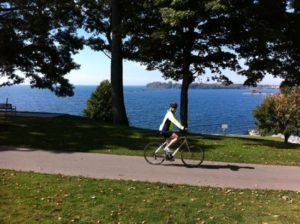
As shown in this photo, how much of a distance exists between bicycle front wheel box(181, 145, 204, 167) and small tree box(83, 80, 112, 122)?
2458 centimetres

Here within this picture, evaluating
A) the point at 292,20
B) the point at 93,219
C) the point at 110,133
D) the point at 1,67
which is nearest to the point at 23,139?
the point at 110,133

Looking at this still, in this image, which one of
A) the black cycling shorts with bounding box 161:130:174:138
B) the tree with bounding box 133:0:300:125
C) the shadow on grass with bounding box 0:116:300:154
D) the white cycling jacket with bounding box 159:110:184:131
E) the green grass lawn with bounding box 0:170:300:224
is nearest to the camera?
the green grass lawn with bounding box 0:170:300:224

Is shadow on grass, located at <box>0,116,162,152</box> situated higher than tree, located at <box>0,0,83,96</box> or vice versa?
tree, located at <box>0,0,83,96</box>

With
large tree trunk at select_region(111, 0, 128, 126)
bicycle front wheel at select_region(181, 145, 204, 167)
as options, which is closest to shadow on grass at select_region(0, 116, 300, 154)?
bicycle front wheel at select_region(181, 145, 204, 167)

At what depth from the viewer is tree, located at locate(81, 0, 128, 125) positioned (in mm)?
24000

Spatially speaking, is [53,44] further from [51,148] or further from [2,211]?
[2,211]

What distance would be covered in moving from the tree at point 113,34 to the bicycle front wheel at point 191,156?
31.4 ft

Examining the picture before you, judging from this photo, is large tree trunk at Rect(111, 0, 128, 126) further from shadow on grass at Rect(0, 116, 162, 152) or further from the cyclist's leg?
the cyclist's leg

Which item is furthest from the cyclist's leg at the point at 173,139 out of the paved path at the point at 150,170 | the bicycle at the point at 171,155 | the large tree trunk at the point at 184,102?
the large tree trunk at the point at 184,102

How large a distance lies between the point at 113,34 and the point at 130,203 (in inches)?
626

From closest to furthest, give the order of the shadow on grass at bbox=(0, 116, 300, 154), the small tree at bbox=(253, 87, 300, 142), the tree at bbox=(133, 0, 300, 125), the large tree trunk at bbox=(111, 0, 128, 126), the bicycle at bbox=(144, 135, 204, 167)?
1. the bicycle at bbox=(144, 135, 204, 167)
2. the shadow on grass at bbox=(0, 116, 300, 154)
3. the tree at bbox=(133, 0, 300, 125)
4. the large tree trunk at bbox=(111, 0, 128, 126)
5. the small tree at bbox=(253, 87, 300, 142)

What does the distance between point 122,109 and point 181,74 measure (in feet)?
11.6

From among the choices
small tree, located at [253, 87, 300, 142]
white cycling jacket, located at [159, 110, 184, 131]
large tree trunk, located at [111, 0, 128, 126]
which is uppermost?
large tree trunk, located at [111, 0, 128, 126]

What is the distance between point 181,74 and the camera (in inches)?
937
